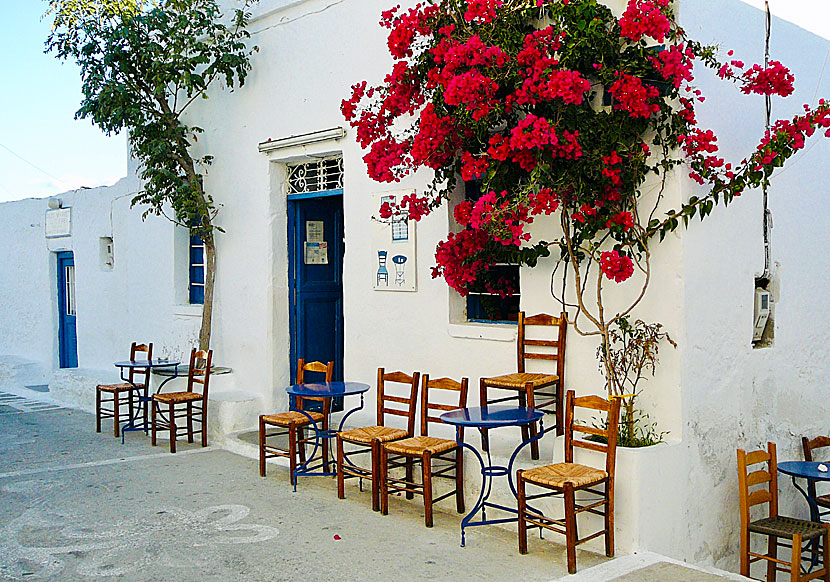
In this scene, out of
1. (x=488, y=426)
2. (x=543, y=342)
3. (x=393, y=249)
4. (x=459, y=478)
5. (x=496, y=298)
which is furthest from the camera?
(x=393, y=249)

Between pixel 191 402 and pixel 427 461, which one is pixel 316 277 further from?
pixel 427 461

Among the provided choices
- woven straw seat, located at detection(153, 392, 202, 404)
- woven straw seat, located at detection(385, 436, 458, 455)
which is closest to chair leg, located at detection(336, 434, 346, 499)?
woven straw seat, located at detection(385, 436, 458, 455)

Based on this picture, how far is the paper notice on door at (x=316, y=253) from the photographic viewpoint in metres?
8.88

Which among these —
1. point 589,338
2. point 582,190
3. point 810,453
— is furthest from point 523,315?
point 810,453

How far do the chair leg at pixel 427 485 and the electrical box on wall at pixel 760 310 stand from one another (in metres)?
2.60

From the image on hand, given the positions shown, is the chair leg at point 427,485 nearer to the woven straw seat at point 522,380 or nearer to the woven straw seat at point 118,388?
the woven straw seat at point 522,380

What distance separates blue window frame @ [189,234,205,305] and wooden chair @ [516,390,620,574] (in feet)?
19.4

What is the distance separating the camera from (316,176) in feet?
27.9

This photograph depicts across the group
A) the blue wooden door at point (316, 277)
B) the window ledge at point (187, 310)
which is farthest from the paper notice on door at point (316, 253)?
the window ledge at point (187, 310)

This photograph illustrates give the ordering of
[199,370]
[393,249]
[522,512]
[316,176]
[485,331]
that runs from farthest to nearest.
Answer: [199,370] → [316,176] → [393,249] → [485,331] → [522,512]

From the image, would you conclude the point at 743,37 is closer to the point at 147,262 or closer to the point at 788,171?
the point at 788,171

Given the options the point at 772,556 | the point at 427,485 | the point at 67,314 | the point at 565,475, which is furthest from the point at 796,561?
the point at 67,314

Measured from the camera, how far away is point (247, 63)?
28.7ft

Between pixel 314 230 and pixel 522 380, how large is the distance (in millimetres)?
3637
